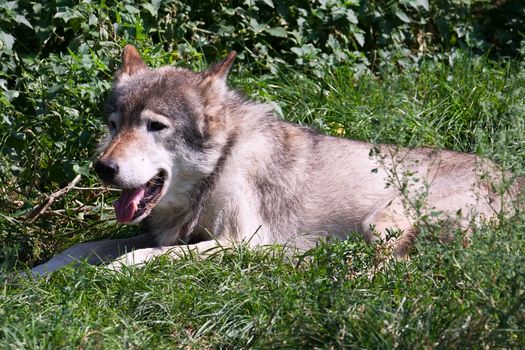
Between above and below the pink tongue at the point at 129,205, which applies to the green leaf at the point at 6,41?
above

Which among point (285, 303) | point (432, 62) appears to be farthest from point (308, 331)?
point (432, 62)

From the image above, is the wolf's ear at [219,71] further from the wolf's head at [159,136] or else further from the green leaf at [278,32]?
the green leaf at [278,32]

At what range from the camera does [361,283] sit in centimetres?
480

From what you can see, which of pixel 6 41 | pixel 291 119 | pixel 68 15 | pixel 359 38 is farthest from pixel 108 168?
pixel 359 38

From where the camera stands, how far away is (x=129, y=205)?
230 inches

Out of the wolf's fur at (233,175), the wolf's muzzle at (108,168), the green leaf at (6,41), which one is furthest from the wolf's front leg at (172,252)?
the green leaf at (6,41)

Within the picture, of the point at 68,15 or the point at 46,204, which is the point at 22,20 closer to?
the point at 68,15

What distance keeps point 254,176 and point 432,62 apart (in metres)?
3.00

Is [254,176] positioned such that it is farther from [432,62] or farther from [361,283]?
[432,62]

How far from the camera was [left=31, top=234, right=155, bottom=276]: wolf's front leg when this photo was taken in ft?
19.0

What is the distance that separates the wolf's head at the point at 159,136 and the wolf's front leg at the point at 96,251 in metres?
0.35

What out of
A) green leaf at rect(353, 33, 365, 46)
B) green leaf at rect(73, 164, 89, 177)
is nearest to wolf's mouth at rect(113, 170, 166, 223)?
green leaf at rect(73, 164, 89, 177)

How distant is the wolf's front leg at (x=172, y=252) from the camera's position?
5.57 metres

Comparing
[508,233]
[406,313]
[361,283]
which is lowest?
[361,283]
